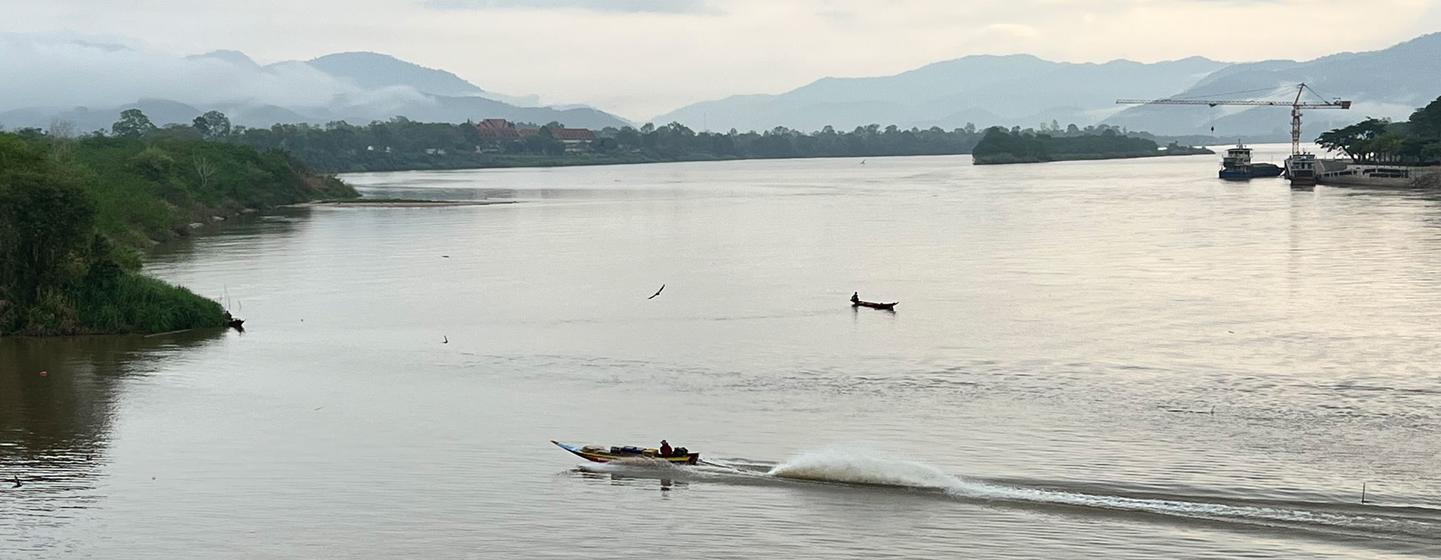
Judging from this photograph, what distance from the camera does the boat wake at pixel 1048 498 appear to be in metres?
21.5

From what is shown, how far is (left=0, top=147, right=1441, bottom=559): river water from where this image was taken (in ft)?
72.6

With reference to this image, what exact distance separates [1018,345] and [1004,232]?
4027cm

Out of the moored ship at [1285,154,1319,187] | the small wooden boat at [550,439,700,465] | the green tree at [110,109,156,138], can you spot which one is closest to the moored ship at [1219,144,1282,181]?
the moored ship at [1285,154,1319,187]

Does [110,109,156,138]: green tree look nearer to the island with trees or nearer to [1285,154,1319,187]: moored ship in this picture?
[1285,154,1319,187]: moored ship

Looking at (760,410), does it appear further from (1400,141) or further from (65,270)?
(1400,141)

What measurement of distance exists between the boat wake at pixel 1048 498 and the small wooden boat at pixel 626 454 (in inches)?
4.2

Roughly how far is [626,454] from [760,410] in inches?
234

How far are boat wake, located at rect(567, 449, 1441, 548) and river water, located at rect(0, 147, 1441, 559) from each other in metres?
0.07

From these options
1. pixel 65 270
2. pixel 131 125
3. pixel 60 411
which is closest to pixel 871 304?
pixel 65 270

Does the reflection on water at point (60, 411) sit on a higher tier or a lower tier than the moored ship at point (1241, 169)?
lower

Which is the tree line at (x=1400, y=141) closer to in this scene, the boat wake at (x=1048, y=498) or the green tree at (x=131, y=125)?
the boat wake at (x=1048, y=498)

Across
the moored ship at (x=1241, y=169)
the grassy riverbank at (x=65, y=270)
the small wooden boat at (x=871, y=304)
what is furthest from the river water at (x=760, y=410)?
the moored ship at (x=1241, y=169)

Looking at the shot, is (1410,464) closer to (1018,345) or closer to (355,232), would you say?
(1018,345)

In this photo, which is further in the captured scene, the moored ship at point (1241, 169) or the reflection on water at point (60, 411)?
the moored ship at point (1241, 169)
